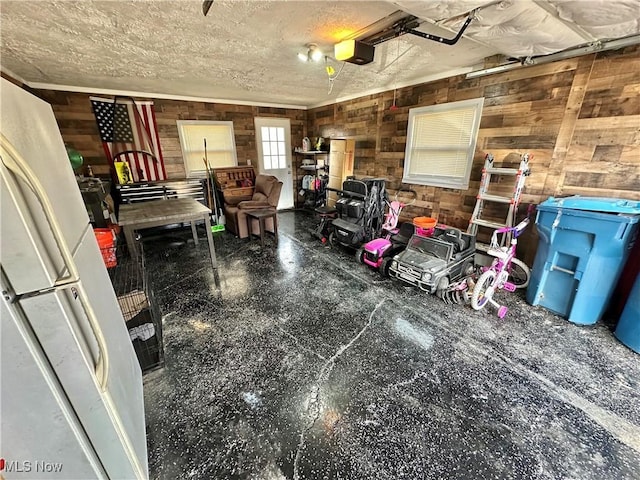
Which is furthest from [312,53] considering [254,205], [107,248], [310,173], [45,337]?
[310,173]

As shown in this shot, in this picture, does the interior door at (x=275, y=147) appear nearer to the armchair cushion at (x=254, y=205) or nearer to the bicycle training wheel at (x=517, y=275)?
the armchair cushion at (x=254, y=205)

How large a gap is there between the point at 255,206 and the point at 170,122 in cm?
243

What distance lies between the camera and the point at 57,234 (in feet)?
2.34

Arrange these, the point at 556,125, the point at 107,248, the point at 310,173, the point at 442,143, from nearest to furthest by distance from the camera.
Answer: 1. the point at 107,248
2. the point at 556,125
3. the point at 442,143
4. the point at 310,173

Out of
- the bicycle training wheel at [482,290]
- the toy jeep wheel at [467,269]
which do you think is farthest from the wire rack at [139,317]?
the toy jeep wheel at [467,269]

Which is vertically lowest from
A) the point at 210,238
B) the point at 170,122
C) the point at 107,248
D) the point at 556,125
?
the point at 210,238

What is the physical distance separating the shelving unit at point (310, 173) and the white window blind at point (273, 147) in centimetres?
38

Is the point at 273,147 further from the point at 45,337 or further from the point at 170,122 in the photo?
the point at 45,337

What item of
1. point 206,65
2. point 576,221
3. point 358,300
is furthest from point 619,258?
point 206,65

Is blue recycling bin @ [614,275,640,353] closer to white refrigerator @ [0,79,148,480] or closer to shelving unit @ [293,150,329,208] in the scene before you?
white refrigerator @ [0,79,148,480]

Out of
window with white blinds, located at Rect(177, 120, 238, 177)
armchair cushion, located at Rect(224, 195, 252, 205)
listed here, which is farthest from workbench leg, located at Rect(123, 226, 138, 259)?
window with white blinds, located at Rect(177, 120, 238, 177)

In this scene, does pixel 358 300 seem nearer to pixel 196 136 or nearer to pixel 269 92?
pixel 269 92

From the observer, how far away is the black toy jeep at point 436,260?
104 inches

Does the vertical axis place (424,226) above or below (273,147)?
below
